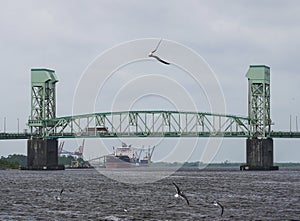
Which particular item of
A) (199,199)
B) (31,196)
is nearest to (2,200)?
(31,196)

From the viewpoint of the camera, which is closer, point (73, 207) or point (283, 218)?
point (283, 218)

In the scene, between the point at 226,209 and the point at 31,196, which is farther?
the point at 31,196

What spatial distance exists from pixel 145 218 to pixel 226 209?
1335 centimetres

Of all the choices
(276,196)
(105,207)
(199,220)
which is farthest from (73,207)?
(276,196)

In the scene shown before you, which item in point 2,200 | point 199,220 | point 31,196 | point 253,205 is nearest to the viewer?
point 199,220

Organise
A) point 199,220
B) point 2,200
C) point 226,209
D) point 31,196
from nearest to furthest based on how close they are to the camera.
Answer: point 199,220
point 226,209
point 2,200
point 31,196

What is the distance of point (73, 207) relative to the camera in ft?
297

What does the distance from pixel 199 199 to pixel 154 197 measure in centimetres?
728

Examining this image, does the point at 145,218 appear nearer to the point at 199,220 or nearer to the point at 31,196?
the point at 199,220

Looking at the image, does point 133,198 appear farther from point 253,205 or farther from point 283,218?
point 283,218

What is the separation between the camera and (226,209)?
8794 cm

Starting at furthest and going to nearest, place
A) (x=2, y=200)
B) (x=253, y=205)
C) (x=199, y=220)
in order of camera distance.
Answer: (x=2, y=200) < (x=253, y=205) < (x=199, y=220)

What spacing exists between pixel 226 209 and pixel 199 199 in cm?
1619

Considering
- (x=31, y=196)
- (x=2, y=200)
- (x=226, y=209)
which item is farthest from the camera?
(x=31, y=196)
